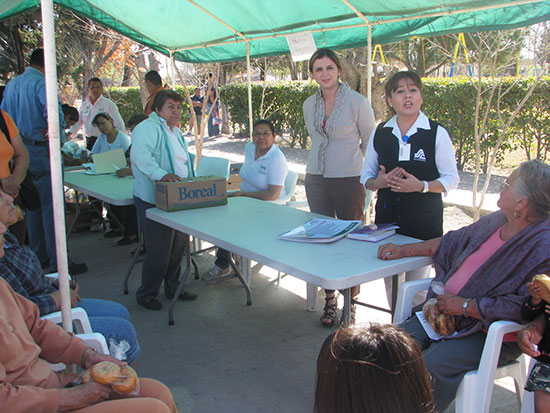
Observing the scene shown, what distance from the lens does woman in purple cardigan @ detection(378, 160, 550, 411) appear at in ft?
6.43

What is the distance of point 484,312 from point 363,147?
194 cm

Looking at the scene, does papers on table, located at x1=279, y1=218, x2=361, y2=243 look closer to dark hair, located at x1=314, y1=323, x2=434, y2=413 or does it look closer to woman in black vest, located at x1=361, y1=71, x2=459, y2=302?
woman in black vest, located at x1=361, y1=71, x2=459, y2=302

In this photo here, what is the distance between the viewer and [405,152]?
286 cm

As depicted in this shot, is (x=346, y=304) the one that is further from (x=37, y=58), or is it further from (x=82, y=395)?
(x=37, y=58)

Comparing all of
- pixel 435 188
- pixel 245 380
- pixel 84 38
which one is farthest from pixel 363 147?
pixel 84 38

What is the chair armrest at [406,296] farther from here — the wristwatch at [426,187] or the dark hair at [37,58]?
the dark hair at [37,58]

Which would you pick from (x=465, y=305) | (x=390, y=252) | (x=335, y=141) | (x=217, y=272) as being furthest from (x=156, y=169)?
(x=465, y=305)

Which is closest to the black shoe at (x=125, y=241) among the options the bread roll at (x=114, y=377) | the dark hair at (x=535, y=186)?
the bread roll at (x=114, y=377)

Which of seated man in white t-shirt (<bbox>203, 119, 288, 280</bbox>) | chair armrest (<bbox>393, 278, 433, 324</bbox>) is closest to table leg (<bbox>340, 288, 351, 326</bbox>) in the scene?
chair armrest (<bbox>393, 278, 433, 324</bbox>)

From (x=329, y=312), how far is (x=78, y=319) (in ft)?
6.00

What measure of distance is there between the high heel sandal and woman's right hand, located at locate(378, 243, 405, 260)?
1229 millimetres

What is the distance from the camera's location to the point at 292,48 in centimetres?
496

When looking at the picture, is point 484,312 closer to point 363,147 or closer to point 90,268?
point 363,147

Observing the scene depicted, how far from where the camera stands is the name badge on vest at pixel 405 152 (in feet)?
9.34
